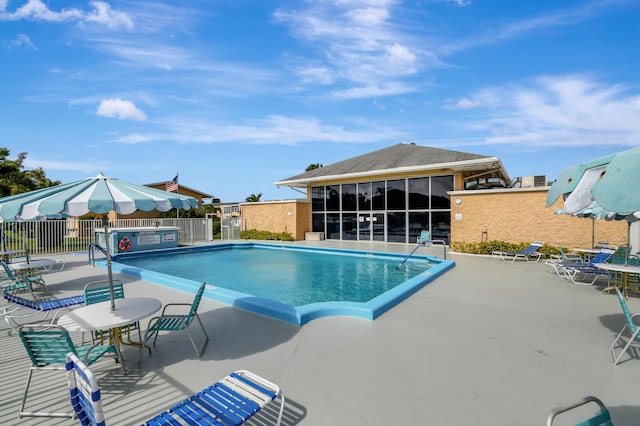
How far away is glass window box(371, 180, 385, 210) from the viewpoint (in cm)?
1830

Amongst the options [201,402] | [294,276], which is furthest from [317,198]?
[201,402]

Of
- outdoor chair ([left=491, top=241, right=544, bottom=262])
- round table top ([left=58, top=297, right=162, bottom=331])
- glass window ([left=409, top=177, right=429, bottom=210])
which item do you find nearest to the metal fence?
round table top ([left=58, top=297, right=162, bottom=331])

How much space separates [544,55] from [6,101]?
67.3ft

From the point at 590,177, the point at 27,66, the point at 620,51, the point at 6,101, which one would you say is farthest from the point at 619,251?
the point at 6,101

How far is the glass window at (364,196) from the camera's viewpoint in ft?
61.8

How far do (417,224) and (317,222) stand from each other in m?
6.90

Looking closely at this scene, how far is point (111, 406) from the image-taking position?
2.88 meters

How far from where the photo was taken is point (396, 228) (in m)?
17.8

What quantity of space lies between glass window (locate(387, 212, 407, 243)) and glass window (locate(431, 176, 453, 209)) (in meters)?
1.92

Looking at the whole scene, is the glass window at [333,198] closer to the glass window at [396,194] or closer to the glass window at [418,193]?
the glass window at [396,194]

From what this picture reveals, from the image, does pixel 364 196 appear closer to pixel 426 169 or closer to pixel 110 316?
pixel 426 169

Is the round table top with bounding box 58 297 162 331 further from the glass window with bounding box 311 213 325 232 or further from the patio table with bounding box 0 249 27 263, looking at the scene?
the glass window with bounding box 311 213 325 232

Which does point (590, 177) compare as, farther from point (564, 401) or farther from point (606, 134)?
point (606, 134)

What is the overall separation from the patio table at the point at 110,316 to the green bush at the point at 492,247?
12.6m
